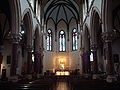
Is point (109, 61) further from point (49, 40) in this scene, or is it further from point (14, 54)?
point (49, 40)

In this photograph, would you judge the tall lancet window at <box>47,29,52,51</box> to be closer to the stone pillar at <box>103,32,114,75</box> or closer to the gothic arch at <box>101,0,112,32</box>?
the gothic arch at <box>101,0,112,32</box>

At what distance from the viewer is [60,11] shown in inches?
1538

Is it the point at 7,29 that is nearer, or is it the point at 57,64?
the point at 7,29

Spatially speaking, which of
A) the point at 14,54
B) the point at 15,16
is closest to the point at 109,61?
the point at 14,54

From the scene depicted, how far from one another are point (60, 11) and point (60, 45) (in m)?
8.31

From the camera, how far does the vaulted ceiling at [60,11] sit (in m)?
34.3

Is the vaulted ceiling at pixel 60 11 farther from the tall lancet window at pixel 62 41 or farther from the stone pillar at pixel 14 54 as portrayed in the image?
the stone pillar at pixel 14 54

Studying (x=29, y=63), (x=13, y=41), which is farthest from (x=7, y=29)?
(x=13, y=41)

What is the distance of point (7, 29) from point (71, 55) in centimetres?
1807

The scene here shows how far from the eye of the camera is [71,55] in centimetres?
3759

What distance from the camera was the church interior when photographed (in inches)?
561

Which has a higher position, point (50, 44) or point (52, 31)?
point (52, 31)

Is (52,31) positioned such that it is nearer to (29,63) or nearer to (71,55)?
(71,55)

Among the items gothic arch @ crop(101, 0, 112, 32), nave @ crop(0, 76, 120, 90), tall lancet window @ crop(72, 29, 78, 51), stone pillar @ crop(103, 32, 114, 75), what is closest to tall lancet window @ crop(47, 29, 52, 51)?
tall lancet window @ crop(72, 29, 78, 51)
